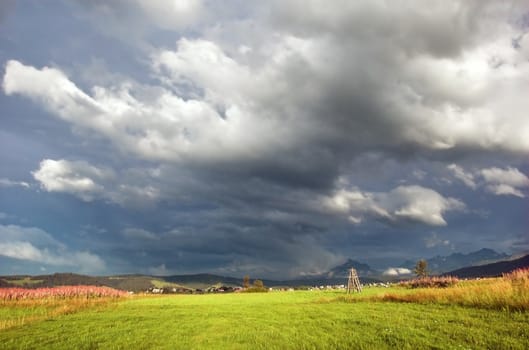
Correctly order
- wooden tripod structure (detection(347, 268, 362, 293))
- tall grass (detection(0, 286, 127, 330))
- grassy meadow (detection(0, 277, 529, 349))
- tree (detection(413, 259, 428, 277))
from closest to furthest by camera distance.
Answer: grassy meadow (detection(0, 277, 529, 349))
tall grass (detection(0, 286, 127, 330))
wooden tripod structure (detection(347, 268, 362, 293))
tree (detection(413, 259, 428, 277))

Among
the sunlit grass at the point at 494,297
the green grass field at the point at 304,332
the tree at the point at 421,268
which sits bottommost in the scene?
the green grass field at the point at 304,332

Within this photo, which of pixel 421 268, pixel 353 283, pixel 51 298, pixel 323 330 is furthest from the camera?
pixel 421 268

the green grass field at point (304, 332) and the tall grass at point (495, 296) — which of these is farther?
the tall grass at point (495, 296)

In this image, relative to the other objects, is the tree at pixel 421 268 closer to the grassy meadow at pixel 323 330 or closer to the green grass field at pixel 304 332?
the grassy meadow at pixel 323 330

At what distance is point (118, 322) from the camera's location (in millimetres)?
27109

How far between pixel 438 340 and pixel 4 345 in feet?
73.8

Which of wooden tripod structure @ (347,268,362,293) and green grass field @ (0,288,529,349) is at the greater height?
wooden tripod structure @ (347,268,362,293)

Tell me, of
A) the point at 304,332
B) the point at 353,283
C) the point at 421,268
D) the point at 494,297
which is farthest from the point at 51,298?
the point at 421,268

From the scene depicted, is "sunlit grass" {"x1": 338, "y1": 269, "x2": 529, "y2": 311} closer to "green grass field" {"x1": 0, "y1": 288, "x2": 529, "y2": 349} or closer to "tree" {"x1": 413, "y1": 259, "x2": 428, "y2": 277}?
"green grass field" {"x1": 0, "y1": 288, "x2": 529, "y2": 349}

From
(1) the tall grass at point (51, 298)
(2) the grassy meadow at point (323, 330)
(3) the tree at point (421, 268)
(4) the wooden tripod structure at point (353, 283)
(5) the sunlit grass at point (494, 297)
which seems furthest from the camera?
(3) the tree at point (421, 268)

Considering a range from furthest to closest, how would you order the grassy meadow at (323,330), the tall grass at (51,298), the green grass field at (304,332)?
the tall grass at (51,298) < the grassy meadow at (323,330) < the green grass field at (304,332)

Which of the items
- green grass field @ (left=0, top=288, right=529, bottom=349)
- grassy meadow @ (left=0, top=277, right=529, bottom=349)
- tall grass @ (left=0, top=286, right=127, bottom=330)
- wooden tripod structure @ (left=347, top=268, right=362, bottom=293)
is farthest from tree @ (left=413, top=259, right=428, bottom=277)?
green grass field @ (left=0, top=288, right=529, bottom=349)

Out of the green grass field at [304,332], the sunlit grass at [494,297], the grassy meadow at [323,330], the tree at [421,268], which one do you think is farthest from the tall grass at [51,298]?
the tree at [421,268]

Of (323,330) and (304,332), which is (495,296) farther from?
(304,332)
